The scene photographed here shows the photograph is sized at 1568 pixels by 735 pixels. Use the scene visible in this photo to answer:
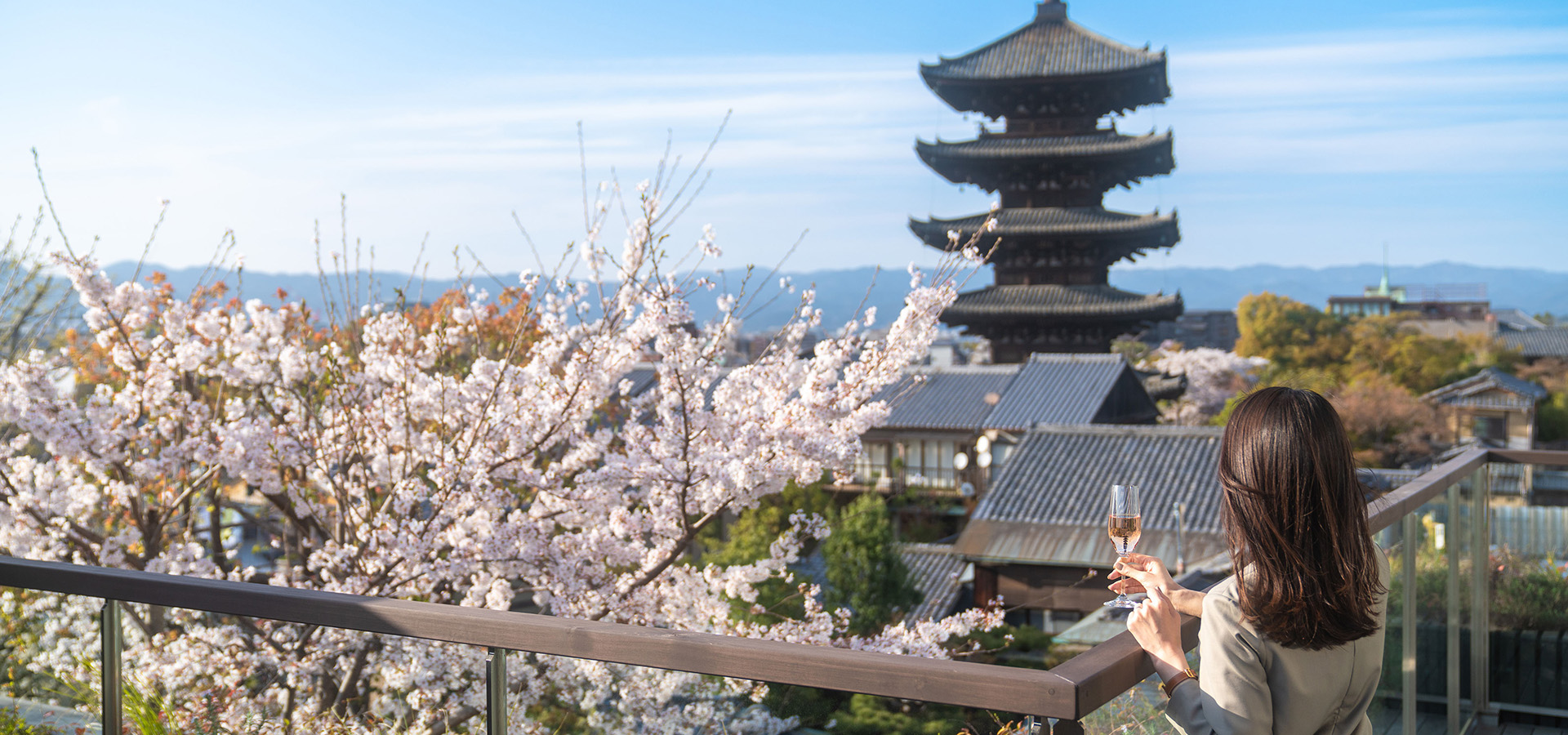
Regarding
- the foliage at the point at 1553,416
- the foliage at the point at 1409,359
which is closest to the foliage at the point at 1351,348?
Result: the foliage at the point at 1409,359

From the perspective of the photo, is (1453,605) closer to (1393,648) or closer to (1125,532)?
(1393,648)

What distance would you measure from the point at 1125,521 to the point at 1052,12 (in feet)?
86.2

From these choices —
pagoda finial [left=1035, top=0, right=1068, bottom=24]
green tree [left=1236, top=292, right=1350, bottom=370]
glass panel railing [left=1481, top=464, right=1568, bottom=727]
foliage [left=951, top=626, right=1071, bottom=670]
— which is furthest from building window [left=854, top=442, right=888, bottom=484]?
green tree [left=1236, top=292, right=1350, bottom=370]

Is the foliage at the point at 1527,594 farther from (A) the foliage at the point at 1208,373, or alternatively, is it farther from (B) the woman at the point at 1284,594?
(A) the foliage at the point at 1208,373

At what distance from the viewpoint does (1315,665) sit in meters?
1.23

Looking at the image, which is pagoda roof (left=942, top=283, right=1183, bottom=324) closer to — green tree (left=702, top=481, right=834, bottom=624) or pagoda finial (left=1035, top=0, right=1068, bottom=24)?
green tree (left=702, top=481, right=834, bottom=624)

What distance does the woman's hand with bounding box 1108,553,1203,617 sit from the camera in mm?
1362

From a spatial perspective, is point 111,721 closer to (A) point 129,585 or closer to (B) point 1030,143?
(A) point 129,585

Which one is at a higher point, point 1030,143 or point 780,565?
point 1030,143

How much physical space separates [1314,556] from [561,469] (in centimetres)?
361

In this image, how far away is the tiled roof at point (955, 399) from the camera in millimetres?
23047

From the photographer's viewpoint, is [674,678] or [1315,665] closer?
[1315,665]

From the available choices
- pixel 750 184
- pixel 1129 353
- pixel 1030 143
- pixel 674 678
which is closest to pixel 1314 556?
pixel 674 678

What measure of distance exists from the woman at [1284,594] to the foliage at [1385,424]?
31.9 metres
